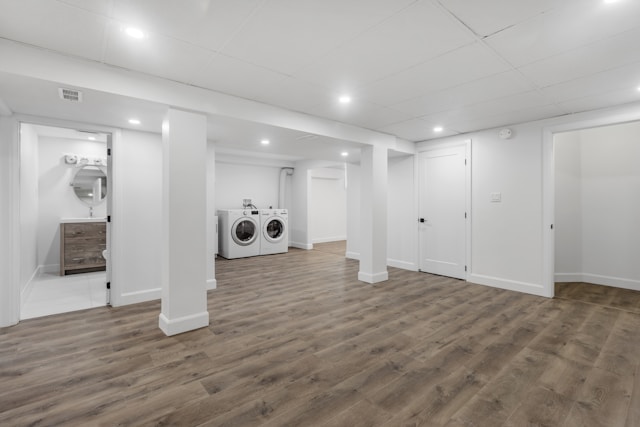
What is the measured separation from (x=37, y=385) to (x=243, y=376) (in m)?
1.32

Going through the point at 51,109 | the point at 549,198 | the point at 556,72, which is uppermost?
the point at 556,72

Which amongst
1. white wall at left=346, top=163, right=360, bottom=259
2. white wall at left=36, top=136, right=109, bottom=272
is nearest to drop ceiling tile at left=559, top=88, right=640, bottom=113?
white wall at left=346, top=163, right=360, bottom=259

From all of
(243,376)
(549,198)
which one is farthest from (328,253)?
(243,376)

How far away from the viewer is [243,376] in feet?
6.80

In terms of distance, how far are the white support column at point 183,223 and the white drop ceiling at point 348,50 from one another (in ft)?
1.11

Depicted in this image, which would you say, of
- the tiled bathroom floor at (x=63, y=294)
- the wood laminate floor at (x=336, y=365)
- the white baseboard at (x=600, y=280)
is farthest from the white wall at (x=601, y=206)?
the tiled bathroom floor at (x=63, y=294)

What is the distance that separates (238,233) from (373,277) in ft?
11.3

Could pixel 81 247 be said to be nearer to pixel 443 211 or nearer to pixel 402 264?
pixel 402 264

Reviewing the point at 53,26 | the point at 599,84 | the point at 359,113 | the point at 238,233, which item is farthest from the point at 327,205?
the point at 53,26

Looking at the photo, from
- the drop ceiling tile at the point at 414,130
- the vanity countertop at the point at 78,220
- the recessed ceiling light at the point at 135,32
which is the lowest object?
the vanity countertop at the point at 78,220

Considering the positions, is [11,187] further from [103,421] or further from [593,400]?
[593,400]

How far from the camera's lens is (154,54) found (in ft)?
7.36

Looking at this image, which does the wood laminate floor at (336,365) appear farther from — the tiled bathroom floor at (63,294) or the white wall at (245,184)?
the white wall at (245,184)

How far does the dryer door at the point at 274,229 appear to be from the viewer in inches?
280
